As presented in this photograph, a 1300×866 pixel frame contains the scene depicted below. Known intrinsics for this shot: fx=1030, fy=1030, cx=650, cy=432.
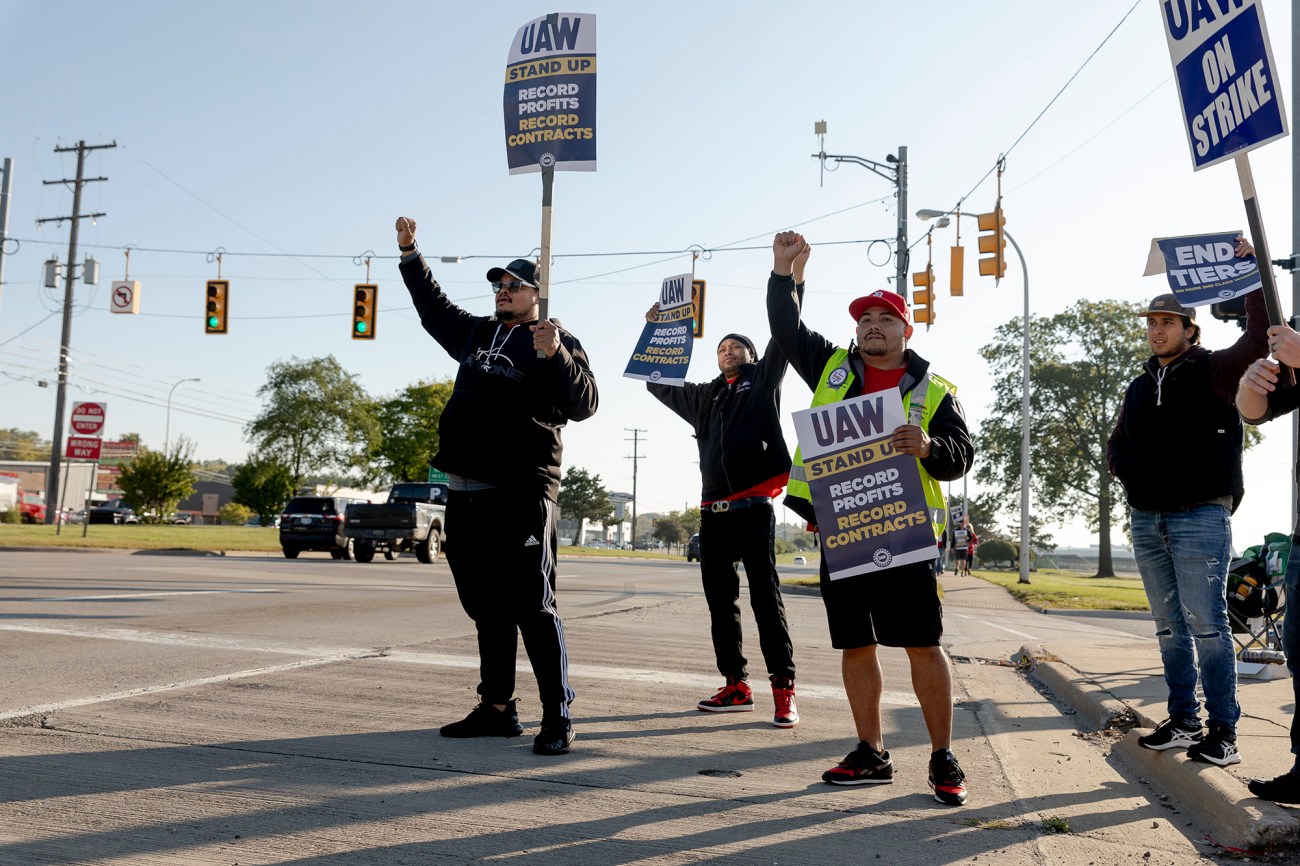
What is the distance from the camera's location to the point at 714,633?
233 inches

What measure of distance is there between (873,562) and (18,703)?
3912mm

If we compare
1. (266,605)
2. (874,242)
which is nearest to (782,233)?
(266,605)

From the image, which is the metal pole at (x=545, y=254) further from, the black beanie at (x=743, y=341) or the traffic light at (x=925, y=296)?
the traffic light at (x=925, y=296)

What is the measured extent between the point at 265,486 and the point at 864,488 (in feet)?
254

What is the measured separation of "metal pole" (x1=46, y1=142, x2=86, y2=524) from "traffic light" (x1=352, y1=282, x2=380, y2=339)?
672 inches

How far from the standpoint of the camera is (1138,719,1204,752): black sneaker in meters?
4.62

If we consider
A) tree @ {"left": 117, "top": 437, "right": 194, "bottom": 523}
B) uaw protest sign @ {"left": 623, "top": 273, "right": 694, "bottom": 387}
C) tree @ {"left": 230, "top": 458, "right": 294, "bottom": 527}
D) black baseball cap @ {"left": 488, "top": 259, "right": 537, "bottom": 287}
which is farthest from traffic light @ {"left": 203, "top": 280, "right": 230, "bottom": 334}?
tree @ {"left": 230, "top": 458, "right": 294, "bottom": 527}

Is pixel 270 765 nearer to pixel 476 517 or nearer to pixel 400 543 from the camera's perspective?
pixel 476 517

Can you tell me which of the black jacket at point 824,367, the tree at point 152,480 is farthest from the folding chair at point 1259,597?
the tree at point 152,480

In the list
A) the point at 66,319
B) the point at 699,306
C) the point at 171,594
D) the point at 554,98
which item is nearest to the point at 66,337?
the point at 66,319

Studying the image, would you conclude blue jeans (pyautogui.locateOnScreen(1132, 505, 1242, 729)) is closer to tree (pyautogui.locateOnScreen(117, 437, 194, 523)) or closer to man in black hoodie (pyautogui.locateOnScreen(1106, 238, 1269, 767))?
man in black hoodie (pyautogui.locateOnScreen(1106, 238, 1269, 767))

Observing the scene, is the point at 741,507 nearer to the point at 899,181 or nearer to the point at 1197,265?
the point at 1197,265

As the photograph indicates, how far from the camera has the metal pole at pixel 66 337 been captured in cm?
3597

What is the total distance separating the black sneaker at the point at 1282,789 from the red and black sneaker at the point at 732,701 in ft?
8.60
